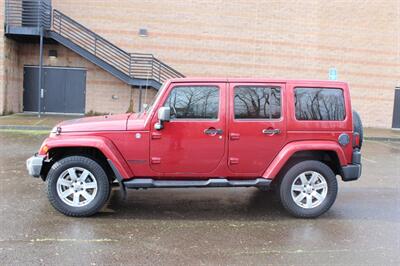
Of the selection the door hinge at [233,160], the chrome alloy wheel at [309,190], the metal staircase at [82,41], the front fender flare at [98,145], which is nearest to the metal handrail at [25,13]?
the metal staircase at [82,41]

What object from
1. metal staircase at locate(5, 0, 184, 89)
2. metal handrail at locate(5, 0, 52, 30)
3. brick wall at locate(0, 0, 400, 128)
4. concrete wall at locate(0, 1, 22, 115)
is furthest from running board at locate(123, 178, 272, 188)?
brick wall at locate(0, 0, 400, 128)

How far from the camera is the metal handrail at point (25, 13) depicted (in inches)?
770

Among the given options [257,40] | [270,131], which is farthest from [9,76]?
[270,131]

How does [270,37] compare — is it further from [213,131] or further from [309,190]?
[213,131]

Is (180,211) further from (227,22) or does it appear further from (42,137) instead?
(227,22)

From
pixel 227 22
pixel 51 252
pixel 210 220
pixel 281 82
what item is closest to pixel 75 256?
pixel 51 252

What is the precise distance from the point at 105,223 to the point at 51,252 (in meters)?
1.09

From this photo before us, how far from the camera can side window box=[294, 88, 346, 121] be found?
20.5 feet

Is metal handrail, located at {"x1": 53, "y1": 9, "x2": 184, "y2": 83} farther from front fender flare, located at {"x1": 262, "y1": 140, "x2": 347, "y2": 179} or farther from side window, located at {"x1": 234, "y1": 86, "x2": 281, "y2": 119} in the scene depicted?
front fender flare, located at {"x1": 262, "y1": 140, "x2": 347, "y2": 179}

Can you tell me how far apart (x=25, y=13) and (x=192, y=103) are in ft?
53.3

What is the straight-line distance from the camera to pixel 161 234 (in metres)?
5.41

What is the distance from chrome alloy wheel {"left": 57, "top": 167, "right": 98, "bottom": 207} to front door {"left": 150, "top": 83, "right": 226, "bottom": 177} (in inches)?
33.0

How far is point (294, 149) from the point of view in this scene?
609cm

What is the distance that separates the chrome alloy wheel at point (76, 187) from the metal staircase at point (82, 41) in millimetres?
13853
